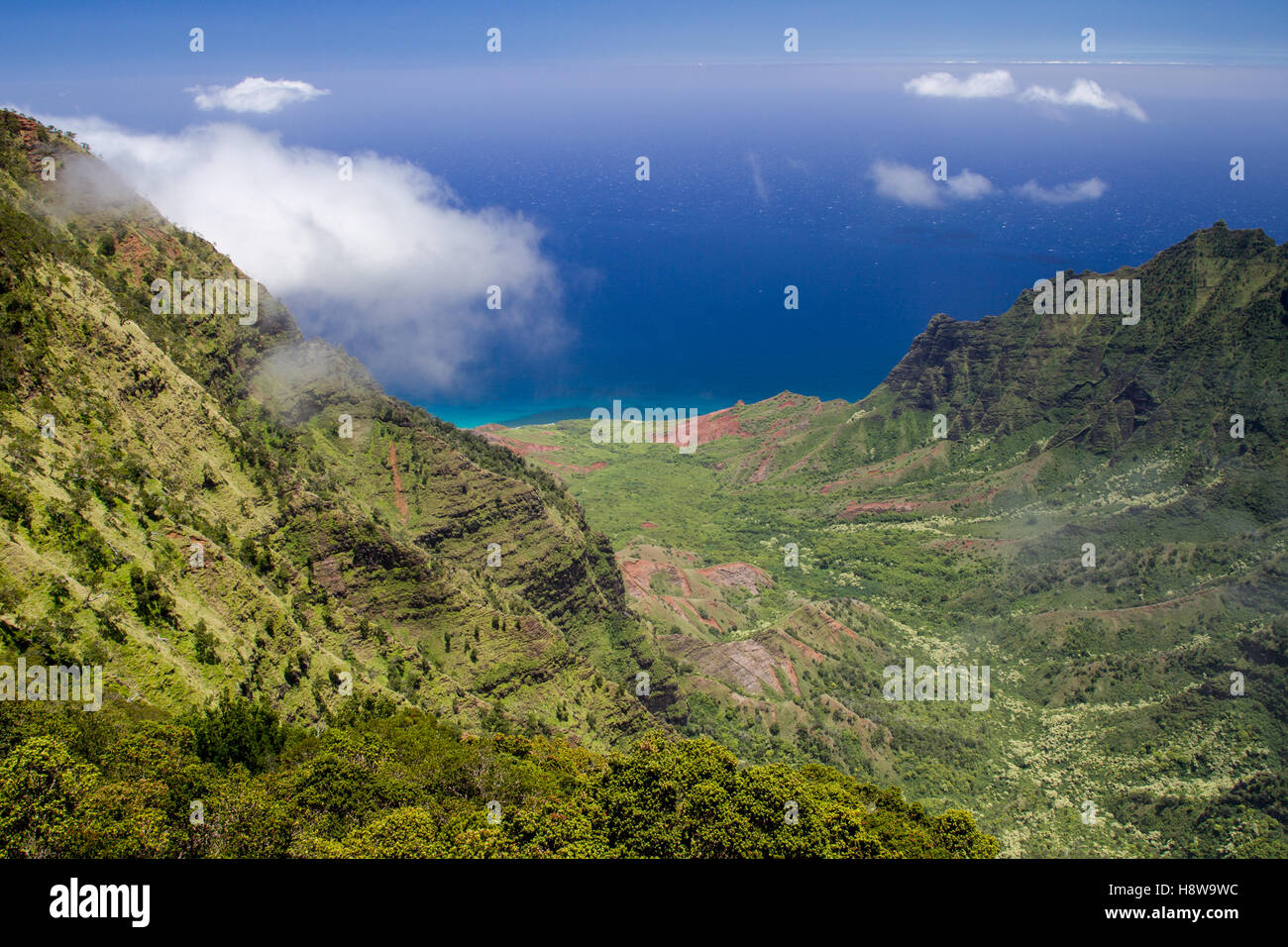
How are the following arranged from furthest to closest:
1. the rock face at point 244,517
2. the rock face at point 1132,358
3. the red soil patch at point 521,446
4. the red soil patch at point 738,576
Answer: the red soil patch at point 521,446, the red soil patch at point 738,576, the rock face at point 1132,358, the rock face at point 244,517

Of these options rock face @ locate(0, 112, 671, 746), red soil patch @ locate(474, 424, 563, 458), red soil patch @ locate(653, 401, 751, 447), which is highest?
red soil patch @ locate(653, 401, 751, 447)

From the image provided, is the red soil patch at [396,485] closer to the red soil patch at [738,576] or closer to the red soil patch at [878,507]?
the red soil patch at [738,576]

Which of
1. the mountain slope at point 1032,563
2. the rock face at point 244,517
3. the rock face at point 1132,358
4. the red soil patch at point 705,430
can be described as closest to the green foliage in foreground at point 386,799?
the rock face at point 244,517

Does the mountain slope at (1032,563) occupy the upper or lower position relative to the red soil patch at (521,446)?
lower

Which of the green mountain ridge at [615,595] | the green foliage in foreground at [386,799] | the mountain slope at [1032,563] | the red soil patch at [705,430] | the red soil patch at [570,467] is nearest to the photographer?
the green foliage in foreground at [386,799]

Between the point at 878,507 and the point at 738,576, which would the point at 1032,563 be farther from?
the point at 738,576

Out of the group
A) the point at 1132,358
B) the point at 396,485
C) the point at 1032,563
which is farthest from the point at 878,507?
the point at 396,485

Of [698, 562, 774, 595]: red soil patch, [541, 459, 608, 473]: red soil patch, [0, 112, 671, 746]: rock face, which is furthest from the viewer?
→ [541, 459, 608, 473]: red soil patch

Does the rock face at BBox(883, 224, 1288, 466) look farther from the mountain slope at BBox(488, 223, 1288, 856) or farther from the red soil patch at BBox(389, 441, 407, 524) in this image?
the red soil patch at BBox(389, 441, 407, 524)

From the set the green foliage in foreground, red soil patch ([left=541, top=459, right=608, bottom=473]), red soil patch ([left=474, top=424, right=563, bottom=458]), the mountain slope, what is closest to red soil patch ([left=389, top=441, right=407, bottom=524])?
A: the green foliage in foreground
